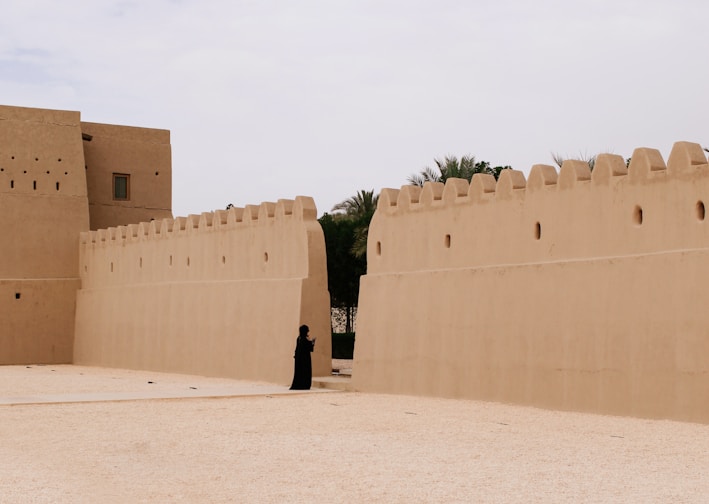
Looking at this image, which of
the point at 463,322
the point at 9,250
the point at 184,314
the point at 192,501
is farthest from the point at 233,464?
the point at 9,250

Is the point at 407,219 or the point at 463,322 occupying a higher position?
the point at 407,219

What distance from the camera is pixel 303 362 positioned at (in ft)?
53.3

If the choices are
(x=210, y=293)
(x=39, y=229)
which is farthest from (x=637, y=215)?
(x=39, y=229)

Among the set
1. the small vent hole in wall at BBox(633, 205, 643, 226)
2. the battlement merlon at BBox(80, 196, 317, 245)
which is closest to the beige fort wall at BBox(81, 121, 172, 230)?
the battlement merlon at BBox(80, 196, 317, 245)

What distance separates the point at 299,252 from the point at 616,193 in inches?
268

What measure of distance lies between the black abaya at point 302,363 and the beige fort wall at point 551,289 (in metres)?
0.70

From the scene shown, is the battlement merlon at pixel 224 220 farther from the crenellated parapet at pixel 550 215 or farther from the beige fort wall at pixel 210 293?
the crenellated parapet at pixel 550 215

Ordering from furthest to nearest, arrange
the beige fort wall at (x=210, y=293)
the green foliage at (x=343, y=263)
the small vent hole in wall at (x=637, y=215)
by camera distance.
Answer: the green foliage at (x=343, y=263), the beige fort wall at (x=210, y=293), the small vent hole in wall at (x=637, y=215)

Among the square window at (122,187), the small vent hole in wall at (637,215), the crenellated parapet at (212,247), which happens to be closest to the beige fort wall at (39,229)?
the crenellated parapet at (212,247)

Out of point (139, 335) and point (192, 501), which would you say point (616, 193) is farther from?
point (139, 335)

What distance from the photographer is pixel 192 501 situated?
287 inches

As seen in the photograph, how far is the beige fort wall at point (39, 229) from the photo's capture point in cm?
2639

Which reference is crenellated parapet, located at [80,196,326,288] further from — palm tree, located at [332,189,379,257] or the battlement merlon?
palm tree, located at [332,189,379,257]

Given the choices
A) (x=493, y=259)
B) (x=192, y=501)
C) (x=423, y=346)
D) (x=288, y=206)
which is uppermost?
(x=288, y=206)
